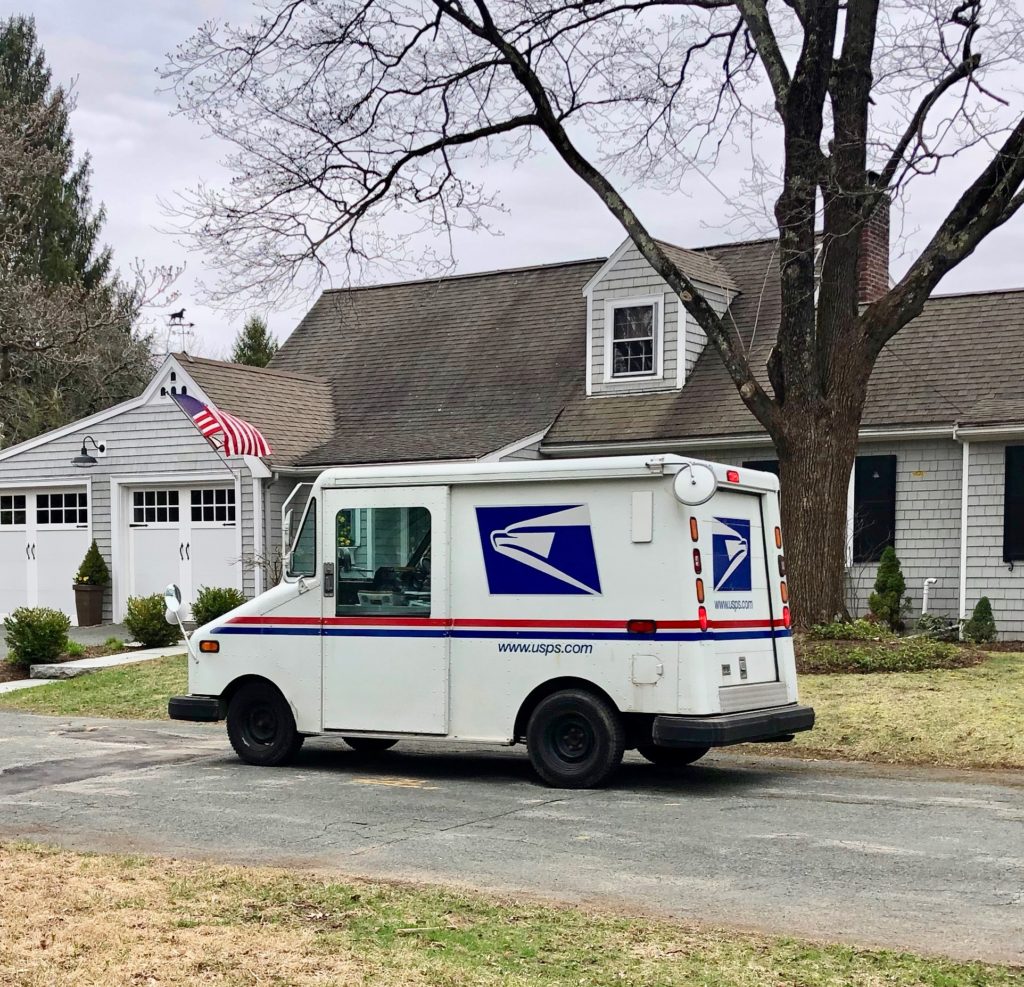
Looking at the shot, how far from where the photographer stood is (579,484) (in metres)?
9.77

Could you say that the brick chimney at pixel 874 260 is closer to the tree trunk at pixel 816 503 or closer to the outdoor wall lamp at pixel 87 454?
the tree trunk at pixel 816 503

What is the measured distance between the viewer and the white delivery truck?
945 cm

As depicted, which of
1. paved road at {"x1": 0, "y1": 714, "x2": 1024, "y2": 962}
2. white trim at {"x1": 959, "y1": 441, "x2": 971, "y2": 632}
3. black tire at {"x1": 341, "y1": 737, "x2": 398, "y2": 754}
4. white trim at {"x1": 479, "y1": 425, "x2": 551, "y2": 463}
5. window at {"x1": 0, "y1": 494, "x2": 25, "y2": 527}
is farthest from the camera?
window at {"x1": 0, "y1": 494, "x2": 25, "y2": 527}

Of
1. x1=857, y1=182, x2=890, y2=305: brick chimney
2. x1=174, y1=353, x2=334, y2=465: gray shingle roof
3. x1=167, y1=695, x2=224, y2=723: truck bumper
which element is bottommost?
x1=167, y1=695, x2=224, y2=723: truck bumper

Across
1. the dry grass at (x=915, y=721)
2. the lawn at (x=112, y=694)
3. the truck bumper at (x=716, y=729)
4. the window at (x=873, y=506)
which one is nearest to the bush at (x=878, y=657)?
the dry grass at (x=915, y=721)

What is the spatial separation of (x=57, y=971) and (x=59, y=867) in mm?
1970

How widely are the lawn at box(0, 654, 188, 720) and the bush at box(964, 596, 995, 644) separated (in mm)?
10415

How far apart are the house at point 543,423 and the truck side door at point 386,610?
10423 mm

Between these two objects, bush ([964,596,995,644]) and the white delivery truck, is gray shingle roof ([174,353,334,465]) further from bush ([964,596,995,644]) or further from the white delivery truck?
the white delivery truck

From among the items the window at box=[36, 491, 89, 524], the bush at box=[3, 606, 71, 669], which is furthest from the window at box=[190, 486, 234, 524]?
the bush at box=[3, 606, 71, 669]

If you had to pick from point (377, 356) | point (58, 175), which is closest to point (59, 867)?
point (377, 356)

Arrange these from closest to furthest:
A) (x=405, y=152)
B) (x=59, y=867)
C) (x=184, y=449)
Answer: (x=59, y=867)
(x=405, y=152)
(x=184, y=449)

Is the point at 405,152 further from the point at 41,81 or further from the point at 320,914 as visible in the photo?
the point at 41,81

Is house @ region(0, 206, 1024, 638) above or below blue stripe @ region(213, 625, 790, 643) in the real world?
above
